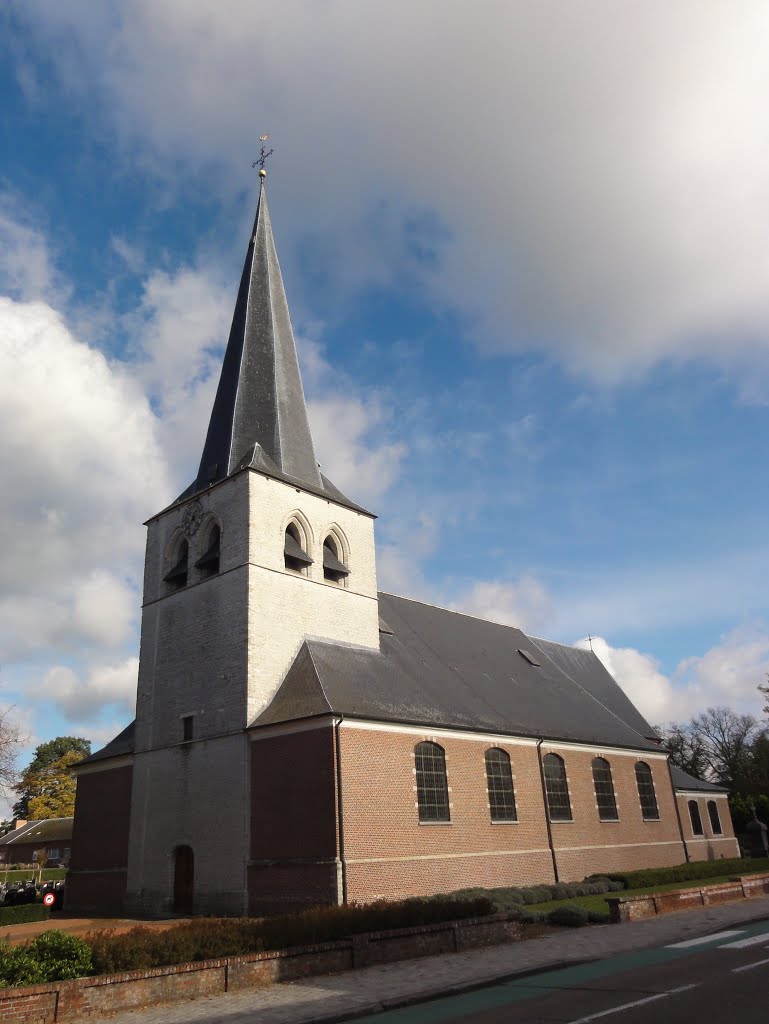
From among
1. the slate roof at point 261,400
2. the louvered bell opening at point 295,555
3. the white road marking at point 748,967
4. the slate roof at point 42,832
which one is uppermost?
the slate roof at point 261,400

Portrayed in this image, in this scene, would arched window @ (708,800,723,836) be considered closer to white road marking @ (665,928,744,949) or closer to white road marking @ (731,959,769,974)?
white road marking @ (665,928,744,949)

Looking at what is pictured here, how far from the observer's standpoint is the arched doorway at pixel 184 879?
2147cm

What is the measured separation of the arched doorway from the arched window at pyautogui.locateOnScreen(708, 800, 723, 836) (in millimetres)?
28101

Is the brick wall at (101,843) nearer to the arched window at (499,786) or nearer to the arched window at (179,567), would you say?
the arched window at (179,567)

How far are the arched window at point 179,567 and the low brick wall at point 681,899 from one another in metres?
16.0

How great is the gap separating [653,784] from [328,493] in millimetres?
18410

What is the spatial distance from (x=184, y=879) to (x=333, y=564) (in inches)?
405

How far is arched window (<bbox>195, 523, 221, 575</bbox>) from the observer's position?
24.5 m

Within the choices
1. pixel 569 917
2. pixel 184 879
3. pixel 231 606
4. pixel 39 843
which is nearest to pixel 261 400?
pixel 231 606

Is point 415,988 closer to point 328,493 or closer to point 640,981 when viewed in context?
point 640,981

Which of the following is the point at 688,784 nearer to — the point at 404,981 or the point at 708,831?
the point at 708,831

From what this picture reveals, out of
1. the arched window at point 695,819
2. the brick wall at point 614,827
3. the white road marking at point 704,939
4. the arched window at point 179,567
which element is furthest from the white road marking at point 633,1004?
the arched window at point 695,819

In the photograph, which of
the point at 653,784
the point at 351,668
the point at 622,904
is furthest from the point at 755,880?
the point at 351,668

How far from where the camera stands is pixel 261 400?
89.5 ft
